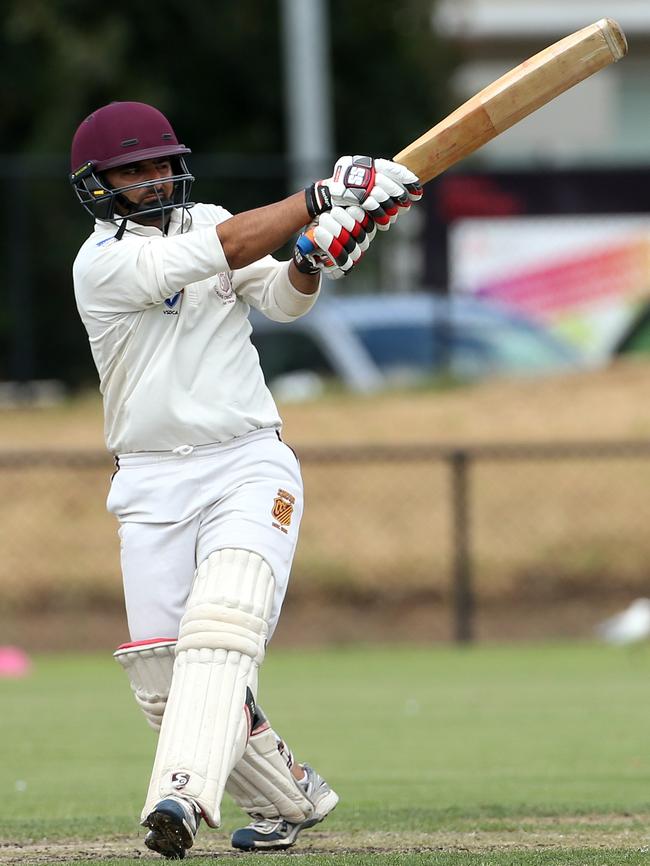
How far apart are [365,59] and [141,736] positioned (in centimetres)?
1503

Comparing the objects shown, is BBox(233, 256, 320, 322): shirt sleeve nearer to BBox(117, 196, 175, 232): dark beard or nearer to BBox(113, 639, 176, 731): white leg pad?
BBox(117, 196, 175, 232): dark beard

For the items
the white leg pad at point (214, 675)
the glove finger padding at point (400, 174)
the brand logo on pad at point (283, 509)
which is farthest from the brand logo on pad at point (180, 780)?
the glove finger padding at point (400, 174)

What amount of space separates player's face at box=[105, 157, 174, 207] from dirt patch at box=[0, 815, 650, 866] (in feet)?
5.89

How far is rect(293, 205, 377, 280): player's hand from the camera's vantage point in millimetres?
4691

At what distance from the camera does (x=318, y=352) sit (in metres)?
15.2

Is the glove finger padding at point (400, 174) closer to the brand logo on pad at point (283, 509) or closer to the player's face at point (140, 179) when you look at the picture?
the player's face at point (140, 179)

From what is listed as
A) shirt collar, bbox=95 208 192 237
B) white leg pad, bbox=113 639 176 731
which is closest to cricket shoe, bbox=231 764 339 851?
white leg pad, bbox=113 639 176 731

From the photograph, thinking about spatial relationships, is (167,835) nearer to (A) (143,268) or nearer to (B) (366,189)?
(A) (143,268)

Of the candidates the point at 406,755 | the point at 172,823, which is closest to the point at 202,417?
the point at 172,823

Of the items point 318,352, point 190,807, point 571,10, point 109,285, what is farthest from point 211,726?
point 571,10

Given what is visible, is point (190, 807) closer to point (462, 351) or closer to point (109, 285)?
point (109, 285)

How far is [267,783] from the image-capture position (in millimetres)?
4867

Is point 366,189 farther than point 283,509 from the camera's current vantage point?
No

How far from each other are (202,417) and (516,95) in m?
1.27
